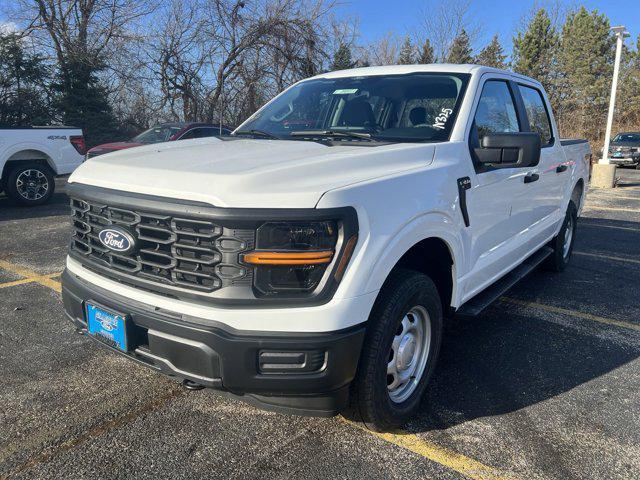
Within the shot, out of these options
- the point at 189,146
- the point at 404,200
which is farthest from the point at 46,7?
the point at 404,200

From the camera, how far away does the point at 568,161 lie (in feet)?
17.2

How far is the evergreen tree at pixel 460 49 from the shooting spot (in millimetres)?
30766

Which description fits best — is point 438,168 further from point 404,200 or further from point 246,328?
point 246,328

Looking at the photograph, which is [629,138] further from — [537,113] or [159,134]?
[537,113]

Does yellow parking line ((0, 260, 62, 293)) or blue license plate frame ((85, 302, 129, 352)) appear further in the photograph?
yellow parking line ((0, 260, 62, 293))

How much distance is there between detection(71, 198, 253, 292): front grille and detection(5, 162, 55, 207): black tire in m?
7.88

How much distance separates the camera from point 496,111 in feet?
12.1

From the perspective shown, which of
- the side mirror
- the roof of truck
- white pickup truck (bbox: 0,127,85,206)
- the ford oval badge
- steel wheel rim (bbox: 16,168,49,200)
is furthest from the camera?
steel wheel rim (bbox: 16,168,49,200)

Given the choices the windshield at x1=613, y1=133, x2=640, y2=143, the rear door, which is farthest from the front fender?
the windshield at x1=613, y1=133, x2=640, y2=143

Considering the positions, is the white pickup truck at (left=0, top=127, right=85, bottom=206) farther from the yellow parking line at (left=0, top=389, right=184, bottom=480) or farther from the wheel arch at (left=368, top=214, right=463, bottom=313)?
the wheel arch at (left=368, top=214, right=463, bottom=313)

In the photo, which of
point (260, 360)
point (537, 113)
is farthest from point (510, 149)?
point (537, 113)

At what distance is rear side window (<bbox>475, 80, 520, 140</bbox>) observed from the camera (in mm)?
3412

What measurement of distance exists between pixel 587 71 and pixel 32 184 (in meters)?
41.9

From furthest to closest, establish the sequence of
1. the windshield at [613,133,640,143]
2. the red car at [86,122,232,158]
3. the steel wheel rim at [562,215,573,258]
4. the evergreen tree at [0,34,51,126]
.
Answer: the windshield at [613,133,640,143], the evergreen tree at [0,34,51,126], the red car at [86,122,232,158], the steel wheel rim at [562,215,573,258]
